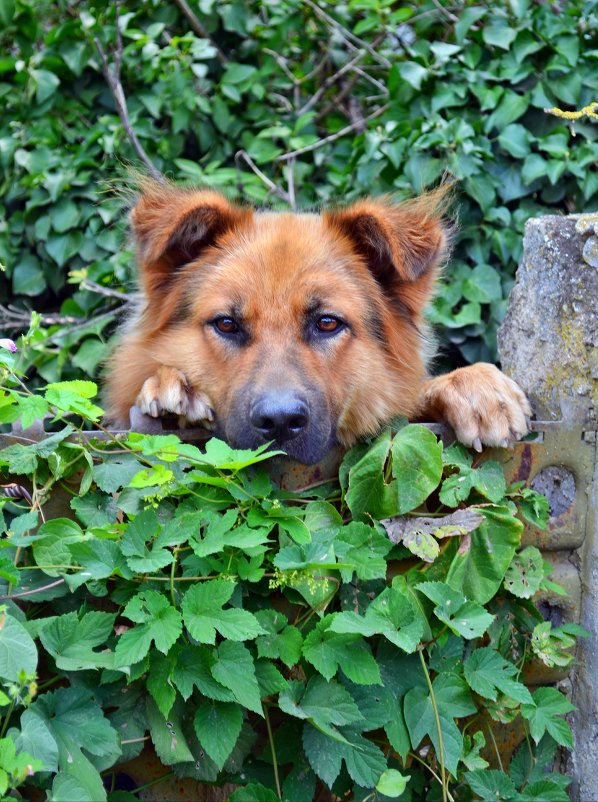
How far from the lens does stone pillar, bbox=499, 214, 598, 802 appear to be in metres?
2.94

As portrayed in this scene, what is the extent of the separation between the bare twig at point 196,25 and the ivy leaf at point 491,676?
16.6 ft

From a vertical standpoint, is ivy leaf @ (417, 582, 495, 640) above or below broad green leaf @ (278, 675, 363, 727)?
above

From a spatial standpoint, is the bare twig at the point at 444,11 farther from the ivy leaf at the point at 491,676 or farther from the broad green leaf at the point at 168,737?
the broad green leaf at the point at 168,737

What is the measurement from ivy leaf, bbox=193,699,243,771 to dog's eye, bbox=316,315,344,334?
1739 millimetres

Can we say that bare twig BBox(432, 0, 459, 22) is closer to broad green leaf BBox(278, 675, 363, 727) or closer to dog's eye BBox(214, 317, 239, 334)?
dog's eye BBox(214, 317, 239, 334)

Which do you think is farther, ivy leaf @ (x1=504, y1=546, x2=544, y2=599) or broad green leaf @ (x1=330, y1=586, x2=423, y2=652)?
ivy leaf @ (x1=504, y1=546, x2=544, y2=599)

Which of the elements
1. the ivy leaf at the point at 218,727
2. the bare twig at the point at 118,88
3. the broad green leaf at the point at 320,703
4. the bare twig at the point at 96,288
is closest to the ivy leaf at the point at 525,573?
the broad green leaf at the point at 320,703

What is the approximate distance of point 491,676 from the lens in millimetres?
2543

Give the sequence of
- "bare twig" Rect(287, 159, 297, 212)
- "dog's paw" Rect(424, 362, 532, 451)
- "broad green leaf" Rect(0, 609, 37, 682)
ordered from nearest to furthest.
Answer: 1. "broad green leaf" Rect(0, 609, 37, 682)
2. "dog's paw" Rect(424, 362, 532, 451)
3. "bare twig" Rect(287, 159, 297, 212)

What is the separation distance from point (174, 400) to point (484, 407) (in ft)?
3.68

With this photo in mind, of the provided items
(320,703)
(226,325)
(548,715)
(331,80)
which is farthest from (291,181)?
(320,703)

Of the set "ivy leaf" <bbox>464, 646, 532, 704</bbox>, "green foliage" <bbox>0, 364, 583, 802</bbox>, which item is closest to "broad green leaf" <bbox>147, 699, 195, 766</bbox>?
"green foliage" <bbox>0, 364, 583, 802</bbox>

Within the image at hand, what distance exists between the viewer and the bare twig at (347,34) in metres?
6.35

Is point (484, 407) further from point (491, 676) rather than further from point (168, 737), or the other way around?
point (168, 737)
